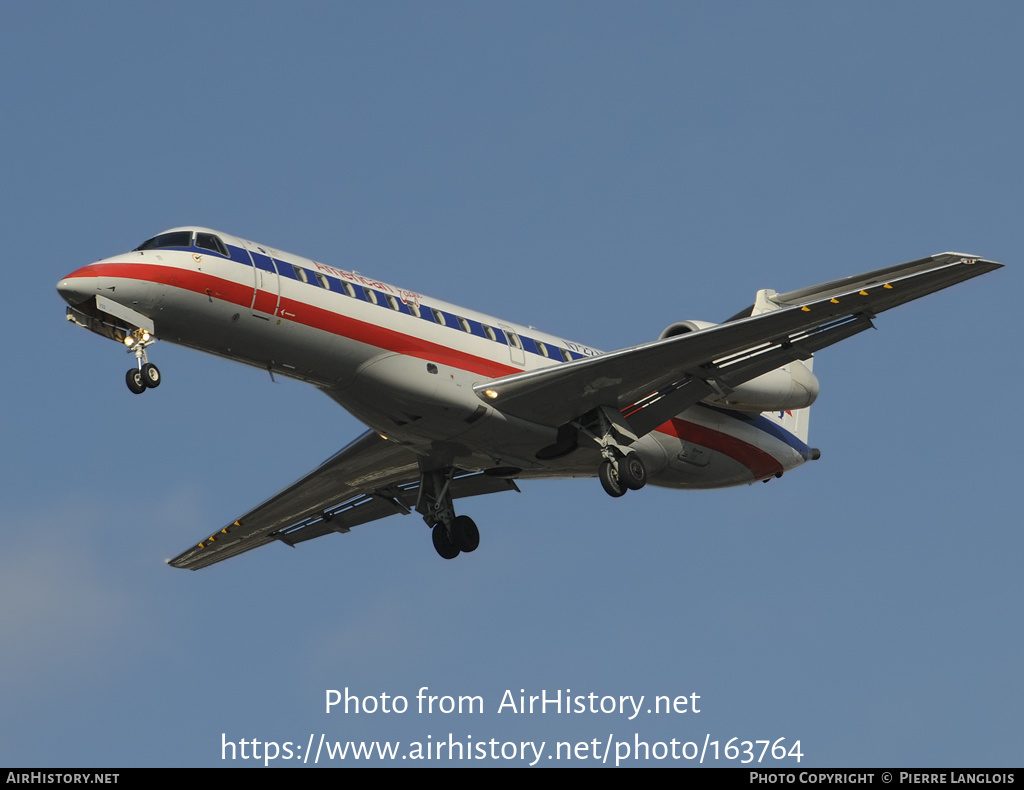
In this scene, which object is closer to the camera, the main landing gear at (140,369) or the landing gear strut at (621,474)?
the main landing gear at (140,369)

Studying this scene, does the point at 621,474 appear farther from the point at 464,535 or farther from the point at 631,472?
the point at 464,535

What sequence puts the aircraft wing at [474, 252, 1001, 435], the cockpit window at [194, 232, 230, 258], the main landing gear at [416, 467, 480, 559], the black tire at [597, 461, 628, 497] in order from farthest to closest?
the main landing gear at [416, 467, 480, 559]
the black tire at [597, 461, 628, 497]
the aircraft wing at [474, 252, 1001, 435]
the cockpit window at [194, 232, 230, 258]

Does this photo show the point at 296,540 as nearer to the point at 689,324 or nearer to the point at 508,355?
the point at 508,355

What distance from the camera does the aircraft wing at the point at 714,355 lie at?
2664cm

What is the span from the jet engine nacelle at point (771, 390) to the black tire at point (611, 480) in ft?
8.05

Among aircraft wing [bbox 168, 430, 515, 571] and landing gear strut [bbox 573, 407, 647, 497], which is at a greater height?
aircraft wing [bbox 168, 430, 515, 571]

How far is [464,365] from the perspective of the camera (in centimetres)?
2762

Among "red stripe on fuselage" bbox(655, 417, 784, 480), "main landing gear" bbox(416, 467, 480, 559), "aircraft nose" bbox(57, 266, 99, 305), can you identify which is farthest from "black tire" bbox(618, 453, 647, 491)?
"aircraft nose" bbox(57, 266, 99, 305)

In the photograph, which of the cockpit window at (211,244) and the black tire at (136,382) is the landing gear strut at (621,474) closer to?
the cockpit window at (211,244)

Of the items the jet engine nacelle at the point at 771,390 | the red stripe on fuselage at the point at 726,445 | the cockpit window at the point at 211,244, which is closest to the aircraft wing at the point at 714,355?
the jet engine nacelle at the point at 771,390

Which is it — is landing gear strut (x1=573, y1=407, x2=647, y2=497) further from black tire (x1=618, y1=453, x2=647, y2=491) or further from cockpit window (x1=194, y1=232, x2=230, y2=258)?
cockpit window (x1=194, y1=232, x2=230, y2=258)

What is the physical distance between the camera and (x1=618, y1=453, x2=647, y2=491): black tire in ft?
92.7

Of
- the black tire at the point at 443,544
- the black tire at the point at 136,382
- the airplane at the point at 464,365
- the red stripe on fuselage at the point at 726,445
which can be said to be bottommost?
the black tire at the point at 136,382

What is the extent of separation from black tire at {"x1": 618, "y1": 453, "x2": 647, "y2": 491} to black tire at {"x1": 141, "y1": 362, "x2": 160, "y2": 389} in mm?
8265
